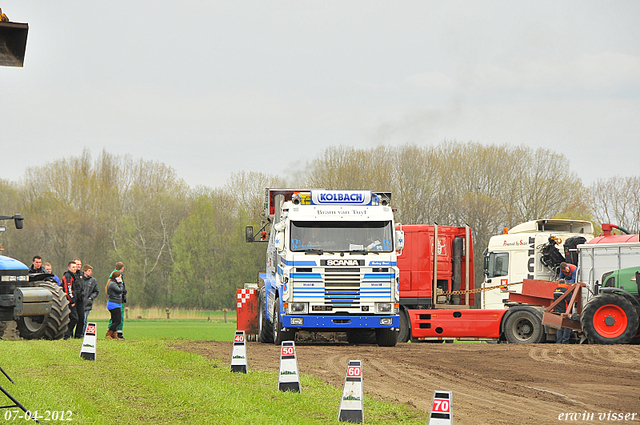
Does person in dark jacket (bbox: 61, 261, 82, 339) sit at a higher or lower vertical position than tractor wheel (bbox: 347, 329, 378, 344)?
higher

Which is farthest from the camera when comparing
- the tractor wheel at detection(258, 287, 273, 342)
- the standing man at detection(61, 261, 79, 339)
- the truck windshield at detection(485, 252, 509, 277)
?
the truck windshield at detection(485, 252, 509, 277)

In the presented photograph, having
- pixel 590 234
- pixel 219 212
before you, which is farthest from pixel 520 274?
pixel 219 212

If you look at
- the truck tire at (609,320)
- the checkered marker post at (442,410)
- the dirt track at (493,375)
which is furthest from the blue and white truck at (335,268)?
the checkered marker post at (442,410)

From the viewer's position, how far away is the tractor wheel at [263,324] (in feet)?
66.8

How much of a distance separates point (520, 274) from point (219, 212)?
50.0 meters

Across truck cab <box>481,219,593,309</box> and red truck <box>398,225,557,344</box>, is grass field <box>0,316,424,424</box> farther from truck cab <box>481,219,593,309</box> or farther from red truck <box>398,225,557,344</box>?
truck cab <box>481,219,593,309</box>

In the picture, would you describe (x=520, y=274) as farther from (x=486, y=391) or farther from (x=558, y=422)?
(x=558, y=422)

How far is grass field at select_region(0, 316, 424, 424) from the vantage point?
8445 mm

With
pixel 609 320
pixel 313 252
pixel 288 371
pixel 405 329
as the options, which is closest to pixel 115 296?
pixel 313 252

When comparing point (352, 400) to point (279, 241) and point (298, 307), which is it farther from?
point (279, 241)

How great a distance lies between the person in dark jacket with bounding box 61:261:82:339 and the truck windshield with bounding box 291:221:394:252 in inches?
270

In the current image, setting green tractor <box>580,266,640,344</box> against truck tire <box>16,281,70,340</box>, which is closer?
green tractor <box>580,266,640,344</box>

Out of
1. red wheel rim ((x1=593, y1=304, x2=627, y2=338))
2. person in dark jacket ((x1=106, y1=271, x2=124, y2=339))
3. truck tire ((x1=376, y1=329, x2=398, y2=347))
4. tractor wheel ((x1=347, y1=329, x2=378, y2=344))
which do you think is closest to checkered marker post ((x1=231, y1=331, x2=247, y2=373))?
truck tire ((x1=376, y1=329, x2=398, y2=347))

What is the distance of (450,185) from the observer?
187 feet
